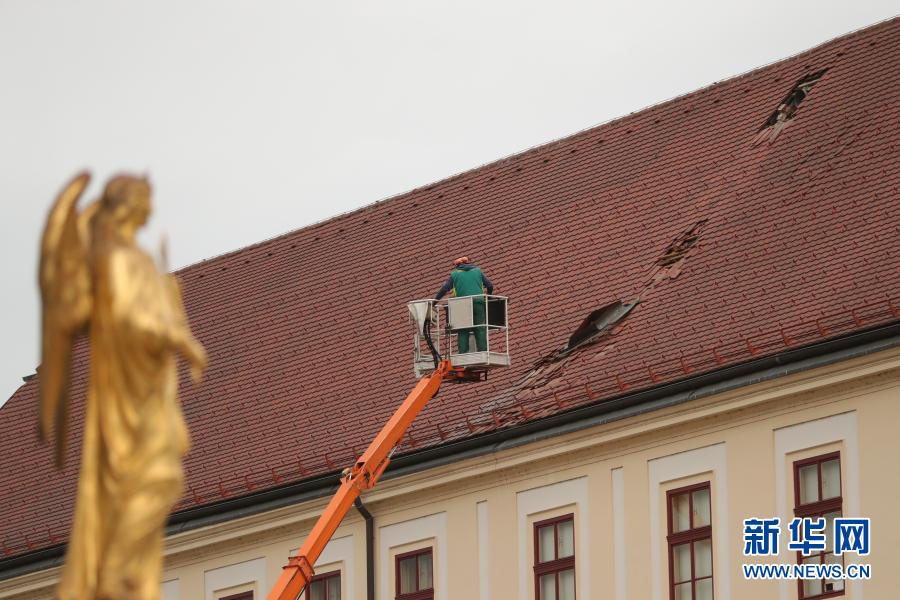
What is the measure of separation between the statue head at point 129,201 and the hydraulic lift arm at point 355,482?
2262 centimetres

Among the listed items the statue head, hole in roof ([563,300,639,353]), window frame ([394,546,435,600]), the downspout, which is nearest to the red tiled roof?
hole in roof ([563,300,639,353])

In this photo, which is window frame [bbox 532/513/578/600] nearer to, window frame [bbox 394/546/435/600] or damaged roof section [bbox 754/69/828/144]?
window frame [bbox 394/546/435/600]

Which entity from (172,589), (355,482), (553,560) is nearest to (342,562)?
(172,589)

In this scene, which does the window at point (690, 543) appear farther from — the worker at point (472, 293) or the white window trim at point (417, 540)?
the white window trim at point (417, 540)

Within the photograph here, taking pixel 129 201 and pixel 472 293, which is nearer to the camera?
pixel 129 201

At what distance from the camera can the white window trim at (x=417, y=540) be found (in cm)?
4281

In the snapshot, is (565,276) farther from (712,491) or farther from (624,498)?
(712,491)

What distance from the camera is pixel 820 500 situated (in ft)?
122

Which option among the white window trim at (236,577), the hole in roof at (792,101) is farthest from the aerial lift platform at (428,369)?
the hole in roof at (792,101)

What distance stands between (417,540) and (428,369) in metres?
5.69

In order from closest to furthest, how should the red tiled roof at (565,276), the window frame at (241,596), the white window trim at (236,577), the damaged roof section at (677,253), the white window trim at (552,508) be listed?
the red tiled roof at (565,276)
the white window trim at (552,508)
the damaged roof section at (677,253)
the white window trim at (236,577)
the window frame at (241,596)

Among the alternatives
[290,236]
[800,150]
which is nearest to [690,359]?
[800,150]

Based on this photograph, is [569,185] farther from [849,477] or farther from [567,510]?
[849,477]

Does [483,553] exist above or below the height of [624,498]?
below
